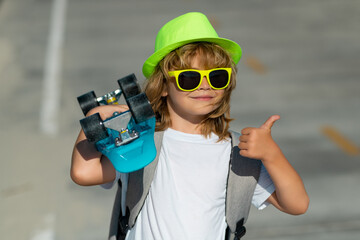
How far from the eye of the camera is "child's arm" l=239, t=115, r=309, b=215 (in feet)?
8.19

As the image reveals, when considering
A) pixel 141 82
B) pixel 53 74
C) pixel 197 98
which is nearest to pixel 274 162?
pixel 197 98

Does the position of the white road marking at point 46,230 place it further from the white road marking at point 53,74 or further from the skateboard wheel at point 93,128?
the skateboard wheel at point 93,128

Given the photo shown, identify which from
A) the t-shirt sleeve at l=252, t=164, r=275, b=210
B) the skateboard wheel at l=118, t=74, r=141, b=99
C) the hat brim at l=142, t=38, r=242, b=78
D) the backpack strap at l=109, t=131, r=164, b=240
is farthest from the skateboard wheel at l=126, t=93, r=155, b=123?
the t-shirt sleeve at l=252, t=164, r=275, b=210

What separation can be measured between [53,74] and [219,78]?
23.2ft

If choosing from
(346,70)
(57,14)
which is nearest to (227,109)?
(346,70)

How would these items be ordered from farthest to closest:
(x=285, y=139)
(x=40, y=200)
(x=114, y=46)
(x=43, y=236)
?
(x=114, y=46)
(x=285, y=139)
(x=40, y=200)
(x=43, y=236)

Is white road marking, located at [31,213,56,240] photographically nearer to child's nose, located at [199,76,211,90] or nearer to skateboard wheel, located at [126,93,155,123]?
child's nose, located at [199,76,211,90]

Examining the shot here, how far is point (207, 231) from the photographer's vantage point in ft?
8.62

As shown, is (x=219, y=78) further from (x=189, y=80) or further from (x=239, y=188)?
(x=239, y=188)

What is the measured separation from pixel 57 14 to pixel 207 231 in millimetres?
10810

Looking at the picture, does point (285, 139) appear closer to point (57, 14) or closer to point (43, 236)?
point (43, 236)

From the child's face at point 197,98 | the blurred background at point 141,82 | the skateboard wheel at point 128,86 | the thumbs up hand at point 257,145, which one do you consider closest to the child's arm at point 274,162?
the thumbs up hand at point 257,145

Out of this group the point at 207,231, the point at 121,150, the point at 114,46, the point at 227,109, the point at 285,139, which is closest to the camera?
the point at 121,150

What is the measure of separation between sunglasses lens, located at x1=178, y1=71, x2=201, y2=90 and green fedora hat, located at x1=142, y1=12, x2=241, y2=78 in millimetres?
171
